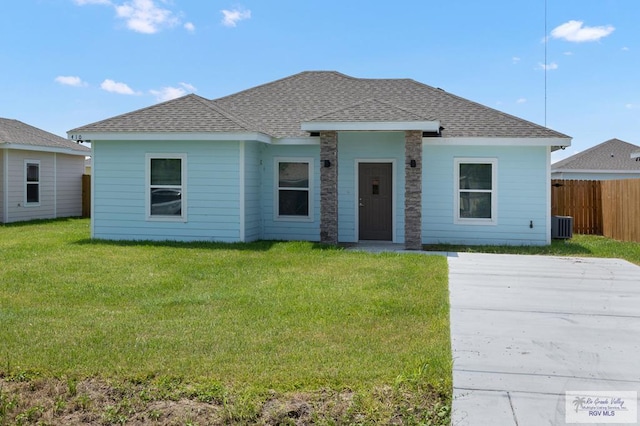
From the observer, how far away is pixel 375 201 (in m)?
14.7

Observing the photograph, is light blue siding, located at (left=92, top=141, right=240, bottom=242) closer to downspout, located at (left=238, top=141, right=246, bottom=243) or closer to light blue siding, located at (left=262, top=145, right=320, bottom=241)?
downspout, located at (left=238, top=141, right=246, bottom=243)

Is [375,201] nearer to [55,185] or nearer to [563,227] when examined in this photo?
[563,227]

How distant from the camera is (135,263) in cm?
1066

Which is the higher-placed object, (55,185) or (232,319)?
(55,185)

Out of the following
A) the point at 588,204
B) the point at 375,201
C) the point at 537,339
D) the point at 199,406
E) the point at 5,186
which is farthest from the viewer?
the point at 5,186

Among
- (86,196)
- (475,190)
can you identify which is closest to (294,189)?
(475,190)

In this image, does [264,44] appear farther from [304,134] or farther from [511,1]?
[511,1]

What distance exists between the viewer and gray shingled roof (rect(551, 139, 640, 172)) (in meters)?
28.1

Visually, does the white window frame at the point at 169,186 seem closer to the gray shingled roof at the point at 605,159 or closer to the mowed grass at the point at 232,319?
the mowed grass at the point at 232,319

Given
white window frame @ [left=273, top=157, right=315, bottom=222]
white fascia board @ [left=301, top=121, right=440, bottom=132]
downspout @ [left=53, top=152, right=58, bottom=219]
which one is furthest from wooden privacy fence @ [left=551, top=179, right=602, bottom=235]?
downspout @ [left=53, top=152, right=58, bottom=219]

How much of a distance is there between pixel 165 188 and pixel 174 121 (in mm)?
1670

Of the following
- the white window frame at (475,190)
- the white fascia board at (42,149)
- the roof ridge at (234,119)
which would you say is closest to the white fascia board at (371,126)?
the roof ridge at (234,119)

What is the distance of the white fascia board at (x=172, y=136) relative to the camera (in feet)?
44.2

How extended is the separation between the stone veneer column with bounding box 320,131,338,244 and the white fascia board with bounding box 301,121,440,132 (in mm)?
315
